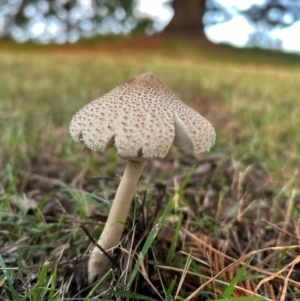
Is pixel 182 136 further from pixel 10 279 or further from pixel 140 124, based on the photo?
pixel 10 279

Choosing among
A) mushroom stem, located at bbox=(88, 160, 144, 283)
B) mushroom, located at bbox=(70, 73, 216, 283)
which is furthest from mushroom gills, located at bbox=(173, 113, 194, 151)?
mushroom stem, located at bbox=(88, 160, 144, 283)

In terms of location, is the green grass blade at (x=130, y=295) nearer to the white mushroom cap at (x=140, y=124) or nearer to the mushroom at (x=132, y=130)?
the mushroom at (x=132, y=130)

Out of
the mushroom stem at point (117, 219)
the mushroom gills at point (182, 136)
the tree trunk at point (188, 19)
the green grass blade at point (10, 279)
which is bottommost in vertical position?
the green grass blade at point (10, 279)

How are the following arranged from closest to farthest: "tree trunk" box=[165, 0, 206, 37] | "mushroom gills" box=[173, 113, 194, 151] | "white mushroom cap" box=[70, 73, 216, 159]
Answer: "white mushroom cap" box=[70, 73, 216, 159]
"mushroom gills" box=[173, 113, 194, 151]
"tree trunk" box=[165, 0, 206, 37]

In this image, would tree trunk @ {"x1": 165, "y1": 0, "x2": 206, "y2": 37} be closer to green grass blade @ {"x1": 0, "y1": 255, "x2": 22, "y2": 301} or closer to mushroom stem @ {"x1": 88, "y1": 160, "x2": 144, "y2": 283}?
mushroom stem @ {"x1": 88, "y1": 160, "x2": 144, "y2": 283}

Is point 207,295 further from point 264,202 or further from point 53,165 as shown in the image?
point 53,165

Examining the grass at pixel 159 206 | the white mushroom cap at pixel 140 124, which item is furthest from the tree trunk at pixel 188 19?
the white mushroom cap at pixel 140 124

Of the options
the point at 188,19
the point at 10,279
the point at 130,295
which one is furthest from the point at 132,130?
the point at 188,19
